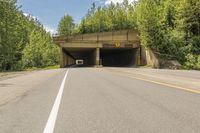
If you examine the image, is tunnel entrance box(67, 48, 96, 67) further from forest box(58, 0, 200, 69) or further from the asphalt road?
the asphalt road

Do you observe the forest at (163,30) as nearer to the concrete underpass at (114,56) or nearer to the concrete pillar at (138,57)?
the concrete pillar at (138,57)

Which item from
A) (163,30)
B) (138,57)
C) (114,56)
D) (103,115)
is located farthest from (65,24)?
(103,115)

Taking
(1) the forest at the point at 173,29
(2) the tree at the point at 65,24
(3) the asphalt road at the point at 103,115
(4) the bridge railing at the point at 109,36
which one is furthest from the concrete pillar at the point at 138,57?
(2) the tree at the point at 65,24

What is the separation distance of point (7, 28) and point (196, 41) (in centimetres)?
3465

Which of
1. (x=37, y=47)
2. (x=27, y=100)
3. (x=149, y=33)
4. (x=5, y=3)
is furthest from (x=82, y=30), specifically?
(x=27, y=100)

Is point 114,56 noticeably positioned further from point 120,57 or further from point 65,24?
point 65,24

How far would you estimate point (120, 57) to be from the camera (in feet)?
268

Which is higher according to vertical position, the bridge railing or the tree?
the tree

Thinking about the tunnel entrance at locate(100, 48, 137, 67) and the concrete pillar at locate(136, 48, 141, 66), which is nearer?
the concrete pillar at locate(136, 48, 141, 66)

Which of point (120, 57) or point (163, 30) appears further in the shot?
A: point (120, 57)

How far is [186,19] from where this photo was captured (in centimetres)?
5684

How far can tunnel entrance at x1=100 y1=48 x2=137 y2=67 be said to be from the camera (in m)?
70.2

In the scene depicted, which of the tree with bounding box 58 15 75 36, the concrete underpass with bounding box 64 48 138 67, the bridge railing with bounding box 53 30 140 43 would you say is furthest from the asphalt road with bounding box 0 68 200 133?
the tree with bounding box 58 15 75 36

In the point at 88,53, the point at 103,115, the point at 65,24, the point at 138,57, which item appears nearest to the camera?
the point at 103,115
